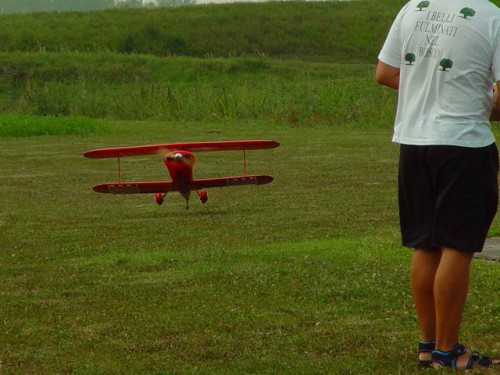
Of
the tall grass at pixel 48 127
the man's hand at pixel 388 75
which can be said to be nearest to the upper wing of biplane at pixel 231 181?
the man's hand at pixel 388 75

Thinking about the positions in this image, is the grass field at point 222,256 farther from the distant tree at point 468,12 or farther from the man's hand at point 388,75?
the distant tree at point 468,12

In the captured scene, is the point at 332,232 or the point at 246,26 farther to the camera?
the point at 246,26

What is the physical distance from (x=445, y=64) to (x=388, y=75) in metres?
0.38

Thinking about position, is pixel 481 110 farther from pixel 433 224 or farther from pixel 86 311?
pixel 86 311

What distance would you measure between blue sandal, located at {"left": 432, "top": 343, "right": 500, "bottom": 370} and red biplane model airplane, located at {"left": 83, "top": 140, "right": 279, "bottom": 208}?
8.46m

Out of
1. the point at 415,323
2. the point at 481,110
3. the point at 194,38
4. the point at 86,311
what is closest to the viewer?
the point at 481,110

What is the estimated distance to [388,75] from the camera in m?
5.59

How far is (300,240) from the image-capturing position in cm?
1030

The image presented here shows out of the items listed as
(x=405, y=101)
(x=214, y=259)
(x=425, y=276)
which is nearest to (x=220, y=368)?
(x=425, y=276)

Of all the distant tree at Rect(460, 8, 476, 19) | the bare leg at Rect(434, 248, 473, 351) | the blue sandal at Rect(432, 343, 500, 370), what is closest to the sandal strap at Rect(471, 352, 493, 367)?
the blue sandal at Rect(432, 343, 500, 370)

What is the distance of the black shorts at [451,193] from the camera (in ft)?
17.4

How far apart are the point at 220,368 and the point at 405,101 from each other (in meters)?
1.51

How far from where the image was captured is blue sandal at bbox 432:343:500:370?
17.6ft

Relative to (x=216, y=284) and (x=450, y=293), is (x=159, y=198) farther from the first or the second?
(x=450, y=293)
